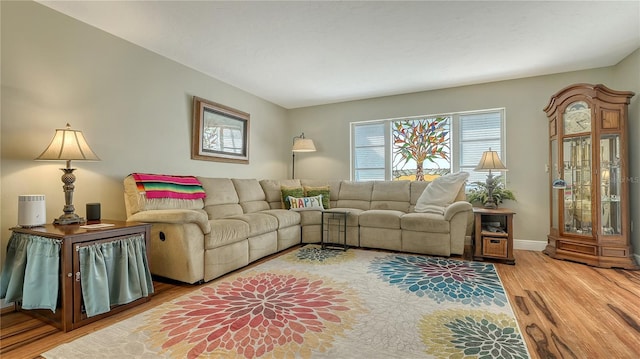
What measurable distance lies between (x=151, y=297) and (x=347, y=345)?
5.57 ft

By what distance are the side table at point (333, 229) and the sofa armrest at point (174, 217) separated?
1795 mm

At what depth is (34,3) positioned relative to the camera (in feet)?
7.74

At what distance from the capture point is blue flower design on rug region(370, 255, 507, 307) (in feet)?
7.85

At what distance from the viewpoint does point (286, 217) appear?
12.8 ft

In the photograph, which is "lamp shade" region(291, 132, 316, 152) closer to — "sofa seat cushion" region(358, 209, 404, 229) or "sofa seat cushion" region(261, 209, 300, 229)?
"sofa seat cushion" region(261, 209, 300, 229)

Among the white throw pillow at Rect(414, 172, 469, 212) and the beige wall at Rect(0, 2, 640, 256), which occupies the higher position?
the beige wall at Rect(0, 2, 640, 256)

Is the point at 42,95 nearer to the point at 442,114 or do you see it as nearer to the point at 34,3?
the point at 34,3

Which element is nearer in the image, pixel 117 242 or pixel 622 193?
pixel 117 242

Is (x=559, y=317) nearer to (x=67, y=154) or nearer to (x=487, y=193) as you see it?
(x=487, y=193)

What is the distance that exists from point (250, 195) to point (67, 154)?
2232mm

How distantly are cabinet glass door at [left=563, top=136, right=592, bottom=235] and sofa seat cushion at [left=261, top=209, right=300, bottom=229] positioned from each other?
11.0 ft

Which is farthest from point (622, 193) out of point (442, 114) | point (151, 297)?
point (151, 297)

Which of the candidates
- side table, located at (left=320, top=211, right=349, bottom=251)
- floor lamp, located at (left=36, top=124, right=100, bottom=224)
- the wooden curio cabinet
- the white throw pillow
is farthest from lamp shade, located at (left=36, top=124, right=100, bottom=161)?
the wooden curio cabinet

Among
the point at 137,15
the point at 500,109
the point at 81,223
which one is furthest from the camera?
the point at 500,109
